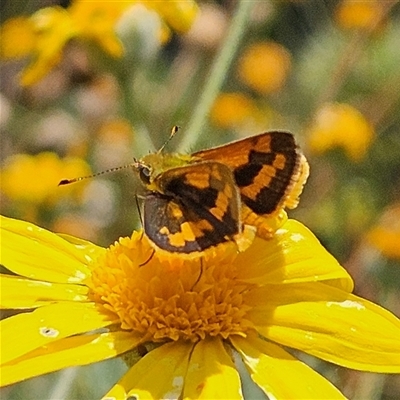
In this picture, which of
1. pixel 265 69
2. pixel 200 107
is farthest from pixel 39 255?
pixel 265 69

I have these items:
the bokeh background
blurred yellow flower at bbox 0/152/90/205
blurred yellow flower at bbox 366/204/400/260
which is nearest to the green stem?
the bokeh background

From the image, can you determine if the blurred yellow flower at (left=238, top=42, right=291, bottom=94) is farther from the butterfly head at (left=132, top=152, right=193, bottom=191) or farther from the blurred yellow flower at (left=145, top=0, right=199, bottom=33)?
the butterfly head at (left=132, top=152, right=193, bottom=191)

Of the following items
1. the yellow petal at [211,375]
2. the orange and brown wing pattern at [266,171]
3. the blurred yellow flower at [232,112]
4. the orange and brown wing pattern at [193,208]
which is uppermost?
the orange and brown wing pattern at [266,171]

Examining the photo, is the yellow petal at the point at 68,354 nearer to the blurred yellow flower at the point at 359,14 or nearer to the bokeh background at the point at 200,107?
the bokeh background at the point at 200,107

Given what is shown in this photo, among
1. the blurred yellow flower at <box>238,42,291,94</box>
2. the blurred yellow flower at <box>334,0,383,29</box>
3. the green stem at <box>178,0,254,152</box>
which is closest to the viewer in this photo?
the green stem at <box>178,0,254,152</box>

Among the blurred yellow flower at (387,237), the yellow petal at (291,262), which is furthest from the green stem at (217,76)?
the blurred yellow flower at (387,237)

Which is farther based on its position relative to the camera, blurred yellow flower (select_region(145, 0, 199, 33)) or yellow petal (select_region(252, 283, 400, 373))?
blurred yellow flower (select_region(145, 0, 199, 33))

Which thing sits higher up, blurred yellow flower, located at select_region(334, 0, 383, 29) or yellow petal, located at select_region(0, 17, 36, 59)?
blurred yellow flower, located at select_region(334, 0, 383, 29)
